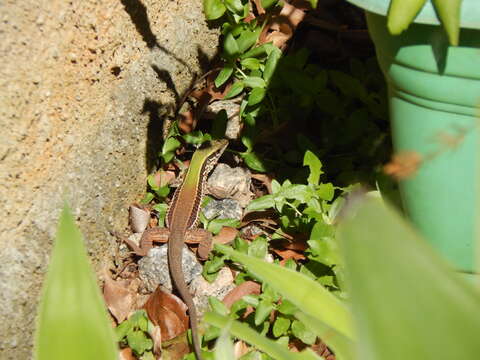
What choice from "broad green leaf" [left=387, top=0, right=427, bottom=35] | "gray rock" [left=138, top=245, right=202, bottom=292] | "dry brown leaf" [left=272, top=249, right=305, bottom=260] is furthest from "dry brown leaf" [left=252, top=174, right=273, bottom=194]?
"broad green leaf" [left=387, top=0, right=427, bottom=35]

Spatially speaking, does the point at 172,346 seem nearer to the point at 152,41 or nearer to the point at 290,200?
the point at 290,200

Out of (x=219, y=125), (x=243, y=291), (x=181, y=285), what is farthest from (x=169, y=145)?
(x=243, y=291)

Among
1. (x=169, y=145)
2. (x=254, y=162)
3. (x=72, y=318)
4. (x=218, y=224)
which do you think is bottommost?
(x=218, y=224)

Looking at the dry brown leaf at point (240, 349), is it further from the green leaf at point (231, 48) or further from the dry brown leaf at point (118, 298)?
the green leaf at point (231, 48)

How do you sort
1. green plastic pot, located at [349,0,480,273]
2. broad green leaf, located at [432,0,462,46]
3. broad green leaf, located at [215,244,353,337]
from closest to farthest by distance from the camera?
broad green leaf, located at [215,244,353,337] < broad green leaf, located at [432,0,462,46] < green plastic pot, located at [349,0,480,273]

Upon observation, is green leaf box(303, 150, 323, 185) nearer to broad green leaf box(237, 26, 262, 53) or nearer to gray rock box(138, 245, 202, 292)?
gray rock box(138, 245, 202, 292)

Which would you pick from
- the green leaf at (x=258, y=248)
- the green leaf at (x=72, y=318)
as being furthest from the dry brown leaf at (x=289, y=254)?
the green leaf at (x=72, y=318)

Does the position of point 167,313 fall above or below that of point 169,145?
below

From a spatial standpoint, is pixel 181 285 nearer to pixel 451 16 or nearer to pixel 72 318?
pixel 451 16
